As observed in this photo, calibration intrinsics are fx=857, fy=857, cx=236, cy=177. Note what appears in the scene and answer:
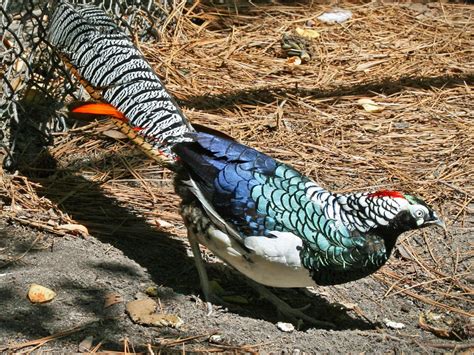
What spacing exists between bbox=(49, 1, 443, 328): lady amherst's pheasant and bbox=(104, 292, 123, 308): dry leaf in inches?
17.3

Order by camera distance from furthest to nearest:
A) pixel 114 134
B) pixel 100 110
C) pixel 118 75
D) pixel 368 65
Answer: pixel 368 65
pixel 114 134
pixel 118 75
pixel 100 110

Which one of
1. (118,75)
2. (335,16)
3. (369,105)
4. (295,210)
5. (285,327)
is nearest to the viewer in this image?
(295,210)

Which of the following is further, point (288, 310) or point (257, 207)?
point (288, 310)

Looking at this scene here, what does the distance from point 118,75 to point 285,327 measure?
→ 1.63 meters

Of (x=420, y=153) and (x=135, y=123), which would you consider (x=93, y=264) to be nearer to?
(x=135, y=123)

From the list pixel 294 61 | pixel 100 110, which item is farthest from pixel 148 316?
pixel 294 61

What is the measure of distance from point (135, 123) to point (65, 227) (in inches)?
28.0

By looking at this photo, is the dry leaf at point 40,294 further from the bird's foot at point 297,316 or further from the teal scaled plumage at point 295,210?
the bird's foot at point 297,316

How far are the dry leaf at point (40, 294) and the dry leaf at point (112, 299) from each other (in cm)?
25

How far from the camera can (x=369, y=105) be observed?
6270 mm

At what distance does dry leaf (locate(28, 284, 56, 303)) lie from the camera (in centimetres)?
400

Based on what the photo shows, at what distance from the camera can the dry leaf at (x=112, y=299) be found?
13.4 ft

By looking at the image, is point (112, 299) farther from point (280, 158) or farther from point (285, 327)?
point (280, 158)

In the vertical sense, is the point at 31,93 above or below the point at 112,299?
above
